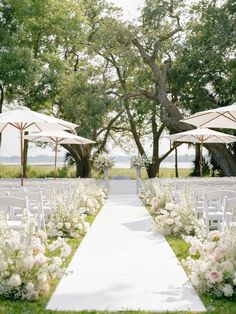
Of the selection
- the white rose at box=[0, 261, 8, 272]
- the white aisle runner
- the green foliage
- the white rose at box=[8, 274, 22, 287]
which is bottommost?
the white aisle runner

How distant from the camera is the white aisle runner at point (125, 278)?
5.46 metres

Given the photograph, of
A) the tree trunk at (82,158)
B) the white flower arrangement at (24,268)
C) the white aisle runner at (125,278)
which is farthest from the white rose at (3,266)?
the tree trunk at (82,158)

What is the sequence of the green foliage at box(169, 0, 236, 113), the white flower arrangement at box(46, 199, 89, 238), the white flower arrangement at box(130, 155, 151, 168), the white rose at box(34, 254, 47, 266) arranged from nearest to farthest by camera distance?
the white rose at box(34, 254, 47, 266), the white flower arrangement at box(46, 199, 89, 238), the white flower arrangement at box(130, 155, 151, 168), the green foliage at box(169, 0, 236, 113)

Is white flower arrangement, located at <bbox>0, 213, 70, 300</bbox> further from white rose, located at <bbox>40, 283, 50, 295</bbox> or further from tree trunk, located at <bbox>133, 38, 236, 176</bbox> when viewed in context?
tree trunk, located at <bbox>133, 38, 236, 176</bbox>

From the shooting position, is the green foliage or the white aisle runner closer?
the white aisle runner

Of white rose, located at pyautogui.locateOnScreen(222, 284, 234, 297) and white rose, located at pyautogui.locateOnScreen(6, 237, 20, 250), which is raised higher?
white rose, located at pyautogui.locateOnScreen(6, 237, 20, 250)

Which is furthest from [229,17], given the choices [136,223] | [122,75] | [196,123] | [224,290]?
[224,290]

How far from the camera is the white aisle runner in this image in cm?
546

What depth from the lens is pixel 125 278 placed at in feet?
21.7

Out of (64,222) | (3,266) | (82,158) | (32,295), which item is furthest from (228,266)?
(82,158)

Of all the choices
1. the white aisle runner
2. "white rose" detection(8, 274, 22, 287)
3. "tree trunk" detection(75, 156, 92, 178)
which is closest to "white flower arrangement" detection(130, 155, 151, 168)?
"tree trunk" detection(75, 156, 92, 178)

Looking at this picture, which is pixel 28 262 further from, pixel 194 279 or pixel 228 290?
pixel 228 290

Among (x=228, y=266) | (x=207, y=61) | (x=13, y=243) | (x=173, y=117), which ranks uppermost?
(x=207, y=61)

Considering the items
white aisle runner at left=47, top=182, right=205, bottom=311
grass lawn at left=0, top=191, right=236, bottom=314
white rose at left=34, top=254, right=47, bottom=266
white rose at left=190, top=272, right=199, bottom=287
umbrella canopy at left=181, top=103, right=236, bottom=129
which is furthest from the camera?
umbrella canopy at left=181, top=103, right=236, bottom=129
